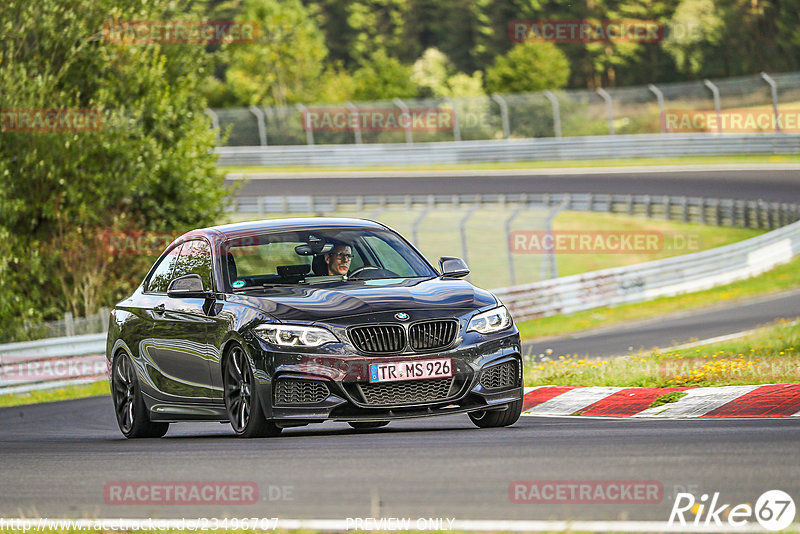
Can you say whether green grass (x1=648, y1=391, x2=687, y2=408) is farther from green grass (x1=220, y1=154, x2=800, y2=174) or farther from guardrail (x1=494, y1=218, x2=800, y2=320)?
green grass (x1=220, y1=154, x2=800, y2=174)

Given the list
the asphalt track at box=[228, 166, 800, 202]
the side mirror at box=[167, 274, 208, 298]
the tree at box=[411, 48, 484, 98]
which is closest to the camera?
the side mirror at box=[167, 274, 208, 298]

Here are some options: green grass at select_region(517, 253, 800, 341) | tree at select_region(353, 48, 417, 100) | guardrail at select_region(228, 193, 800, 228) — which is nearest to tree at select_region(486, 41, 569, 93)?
tree at select_region(353, 48, 417, 100)

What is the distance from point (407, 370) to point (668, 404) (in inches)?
106

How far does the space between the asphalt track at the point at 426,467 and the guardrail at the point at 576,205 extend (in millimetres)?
26890

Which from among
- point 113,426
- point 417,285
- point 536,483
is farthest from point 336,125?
point 536,483

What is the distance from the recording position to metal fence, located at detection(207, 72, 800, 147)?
146ft

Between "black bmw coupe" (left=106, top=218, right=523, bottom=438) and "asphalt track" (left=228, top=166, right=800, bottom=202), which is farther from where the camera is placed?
"asphalt track" (left=228, top=166, right=800, bottom=202)

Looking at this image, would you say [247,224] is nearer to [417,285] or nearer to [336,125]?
[417,285]

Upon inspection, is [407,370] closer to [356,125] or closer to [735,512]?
[735,512]

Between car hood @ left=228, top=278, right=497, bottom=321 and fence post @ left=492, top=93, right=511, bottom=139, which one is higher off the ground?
car hood @ left=228, top=278, right=497, bottom=321

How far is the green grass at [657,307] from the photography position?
2625 cm

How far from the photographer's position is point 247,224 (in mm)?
10383

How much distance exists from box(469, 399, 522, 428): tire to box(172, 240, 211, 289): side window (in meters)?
2.26

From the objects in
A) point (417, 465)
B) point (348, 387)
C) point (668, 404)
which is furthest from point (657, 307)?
point (417, 465)
